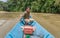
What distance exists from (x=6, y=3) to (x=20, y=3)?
22.5 feet

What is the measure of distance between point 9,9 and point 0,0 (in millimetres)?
7246

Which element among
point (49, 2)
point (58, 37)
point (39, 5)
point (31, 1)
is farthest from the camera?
point (31, 1)

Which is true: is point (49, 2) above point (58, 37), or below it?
below

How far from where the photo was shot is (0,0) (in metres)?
53.3

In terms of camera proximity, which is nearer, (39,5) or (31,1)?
(39,5)

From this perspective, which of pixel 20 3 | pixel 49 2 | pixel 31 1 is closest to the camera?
pixel 49 2

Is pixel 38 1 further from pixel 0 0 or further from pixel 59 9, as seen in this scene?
pixel 0 0

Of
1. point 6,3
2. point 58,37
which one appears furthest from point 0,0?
point 58,37

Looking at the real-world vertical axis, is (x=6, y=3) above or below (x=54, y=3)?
below

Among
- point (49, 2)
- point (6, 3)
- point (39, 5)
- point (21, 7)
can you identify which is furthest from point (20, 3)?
point (49, 2)

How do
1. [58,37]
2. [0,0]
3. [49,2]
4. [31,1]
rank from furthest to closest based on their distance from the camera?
1. [0,0]
2. [31,1]
3. [49,2]
4. [58,37]

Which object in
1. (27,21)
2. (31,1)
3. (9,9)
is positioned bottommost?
(9,9)

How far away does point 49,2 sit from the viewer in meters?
32.1

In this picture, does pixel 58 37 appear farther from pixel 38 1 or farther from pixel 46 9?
pixel 38 1
